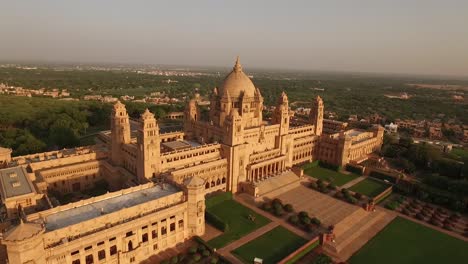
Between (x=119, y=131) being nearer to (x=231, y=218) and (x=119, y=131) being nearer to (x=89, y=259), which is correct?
(x=231, y=218)

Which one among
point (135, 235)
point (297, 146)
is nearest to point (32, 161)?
point (135, 235)

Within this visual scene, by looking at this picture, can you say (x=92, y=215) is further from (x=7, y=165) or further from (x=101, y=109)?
(x=101, y=109)

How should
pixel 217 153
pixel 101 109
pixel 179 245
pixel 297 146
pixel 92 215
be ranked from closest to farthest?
pixel 92 215
pixel 179 245
pixel 217 153
pixel 297 146
pixel 101 109

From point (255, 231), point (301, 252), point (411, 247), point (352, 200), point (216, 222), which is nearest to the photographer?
point (301, 252)

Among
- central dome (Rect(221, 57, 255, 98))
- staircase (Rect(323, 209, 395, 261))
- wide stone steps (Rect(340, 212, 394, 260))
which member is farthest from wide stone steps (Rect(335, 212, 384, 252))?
central dome (Rect(221, 57, 255, 98))

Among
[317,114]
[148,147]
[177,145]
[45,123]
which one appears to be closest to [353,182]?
[317,114]

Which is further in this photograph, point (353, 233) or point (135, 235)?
point (353, 233)
